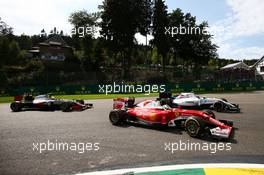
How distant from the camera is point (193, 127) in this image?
8.60 meters

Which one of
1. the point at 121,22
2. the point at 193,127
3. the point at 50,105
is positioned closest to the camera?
the point at 193,127

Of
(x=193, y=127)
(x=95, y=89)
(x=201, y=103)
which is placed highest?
(x=95, y=89)

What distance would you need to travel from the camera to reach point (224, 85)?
121ft

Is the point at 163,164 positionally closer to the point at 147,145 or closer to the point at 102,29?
the point at 147,145

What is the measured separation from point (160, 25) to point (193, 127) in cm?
4205

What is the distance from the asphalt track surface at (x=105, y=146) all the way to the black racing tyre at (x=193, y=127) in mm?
191

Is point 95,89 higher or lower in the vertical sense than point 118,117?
higher

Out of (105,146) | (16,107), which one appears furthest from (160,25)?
(105,146)

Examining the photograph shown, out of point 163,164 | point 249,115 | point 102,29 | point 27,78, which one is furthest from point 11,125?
point 102,29

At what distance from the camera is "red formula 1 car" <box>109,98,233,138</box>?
A: 331 inches

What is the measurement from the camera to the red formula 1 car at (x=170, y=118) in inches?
331

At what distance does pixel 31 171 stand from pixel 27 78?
3577cm

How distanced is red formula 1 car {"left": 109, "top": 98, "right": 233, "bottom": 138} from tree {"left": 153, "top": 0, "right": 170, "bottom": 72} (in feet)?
127

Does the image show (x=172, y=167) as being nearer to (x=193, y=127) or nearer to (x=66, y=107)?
(x=193, y=127)
